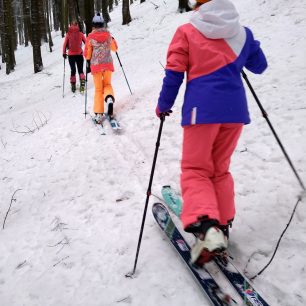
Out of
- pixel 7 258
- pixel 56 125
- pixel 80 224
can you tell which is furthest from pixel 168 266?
pixel 56 125

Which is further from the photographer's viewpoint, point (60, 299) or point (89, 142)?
point (89, 142)

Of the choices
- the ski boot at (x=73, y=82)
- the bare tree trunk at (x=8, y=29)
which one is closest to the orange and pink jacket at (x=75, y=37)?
the ski boot at (x=73, y=82)

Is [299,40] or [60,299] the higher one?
[299,40]

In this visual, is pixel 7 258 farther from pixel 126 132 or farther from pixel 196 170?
pixel 126 132

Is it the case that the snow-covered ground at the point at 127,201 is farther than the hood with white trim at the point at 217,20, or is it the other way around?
the snow-covered ground at the point at 127,201

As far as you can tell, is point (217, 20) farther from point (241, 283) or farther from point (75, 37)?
point (75, 37)

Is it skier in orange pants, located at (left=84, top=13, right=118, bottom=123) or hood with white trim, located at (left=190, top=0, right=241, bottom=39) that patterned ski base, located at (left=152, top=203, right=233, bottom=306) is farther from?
skier in orange pants, located at (left=84, top=13, right=118, bottom=123)

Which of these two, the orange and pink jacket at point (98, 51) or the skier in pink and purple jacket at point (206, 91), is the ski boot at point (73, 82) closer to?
the orange and pink jacket at point (98, 51)

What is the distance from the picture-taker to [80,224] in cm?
383

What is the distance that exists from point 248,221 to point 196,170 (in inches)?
42.4

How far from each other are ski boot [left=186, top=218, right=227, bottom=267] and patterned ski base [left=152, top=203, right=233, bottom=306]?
0.40 ft

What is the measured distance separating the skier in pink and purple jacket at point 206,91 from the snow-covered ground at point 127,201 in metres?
0.65

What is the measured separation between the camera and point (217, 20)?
262 centimetres

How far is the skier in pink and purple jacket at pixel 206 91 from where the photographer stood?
2.63 metres
